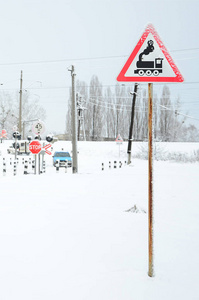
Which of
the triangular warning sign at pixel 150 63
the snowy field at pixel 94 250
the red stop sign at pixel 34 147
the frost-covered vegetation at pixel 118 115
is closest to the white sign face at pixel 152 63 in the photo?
the triangular warning sign at pixel 150 63

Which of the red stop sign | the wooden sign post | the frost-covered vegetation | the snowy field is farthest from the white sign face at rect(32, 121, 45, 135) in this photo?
the frost-covered vegetation

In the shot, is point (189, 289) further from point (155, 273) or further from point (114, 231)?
point (114, 231)

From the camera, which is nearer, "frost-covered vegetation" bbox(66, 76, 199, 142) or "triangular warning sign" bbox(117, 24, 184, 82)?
"triangular warning sign" bbox(117, 24, 184, 82)

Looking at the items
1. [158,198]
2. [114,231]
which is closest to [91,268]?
[114,231]

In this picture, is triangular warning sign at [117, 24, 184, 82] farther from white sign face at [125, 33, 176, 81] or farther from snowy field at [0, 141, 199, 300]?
snowy field at [0, 141, 199, 300]

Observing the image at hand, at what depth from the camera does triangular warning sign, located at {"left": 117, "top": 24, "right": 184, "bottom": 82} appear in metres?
3.78

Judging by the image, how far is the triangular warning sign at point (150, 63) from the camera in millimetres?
3779

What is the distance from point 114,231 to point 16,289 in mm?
2649

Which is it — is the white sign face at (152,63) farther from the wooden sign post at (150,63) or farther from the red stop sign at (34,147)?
the red stop sign at (34,147)

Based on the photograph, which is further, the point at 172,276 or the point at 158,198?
the point at 158,198

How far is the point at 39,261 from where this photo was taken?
4195mm

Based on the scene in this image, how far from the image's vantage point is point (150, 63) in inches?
149

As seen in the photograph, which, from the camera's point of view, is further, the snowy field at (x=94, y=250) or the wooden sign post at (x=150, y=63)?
the wooden sign post at (x=150, y=63)

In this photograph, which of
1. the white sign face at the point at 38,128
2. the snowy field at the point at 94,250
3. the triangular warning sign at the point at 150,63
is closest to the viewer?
the snowy field at the point at 94,250
